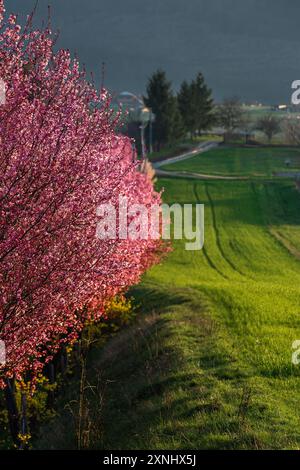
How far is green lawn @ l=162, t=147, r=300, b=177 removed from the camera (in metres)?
98.8

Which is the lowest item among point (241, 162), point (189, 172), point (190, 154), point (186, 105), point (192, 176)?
point (192, 176)

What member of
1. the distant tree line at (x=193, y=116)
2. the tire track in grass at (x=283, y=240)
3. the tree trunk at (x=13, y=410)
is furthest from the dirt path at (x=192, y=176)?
the tree trunk at (x=13, y=410)

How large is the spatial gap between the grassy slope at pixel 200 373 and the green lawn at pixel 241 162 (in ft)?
204

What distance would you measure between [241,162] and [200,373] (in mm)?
94465

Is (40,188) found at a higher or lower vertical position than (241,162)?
higher

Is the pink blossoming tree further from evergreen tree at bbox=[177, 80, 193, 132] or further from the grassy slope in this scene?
evergreen tree at bbox=[177, 80, 193, 132]

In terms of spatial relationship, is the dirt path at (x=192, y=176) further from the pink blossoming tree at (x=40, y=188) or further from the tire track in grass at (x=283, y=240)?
the pink blossoming tree at (x=40, y=188)

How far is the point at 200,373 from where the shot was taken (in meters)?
17.3

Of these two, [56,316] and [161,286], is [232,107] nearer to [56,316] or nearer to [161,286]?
[161,286]

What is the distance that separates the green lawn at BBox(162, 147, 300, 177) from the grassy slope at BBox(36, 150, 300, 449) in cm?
6219

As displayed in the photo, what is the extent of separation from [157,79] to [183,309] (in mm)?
108551

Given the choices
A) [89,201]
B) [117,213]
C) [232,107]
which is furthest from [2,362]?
[232,107]

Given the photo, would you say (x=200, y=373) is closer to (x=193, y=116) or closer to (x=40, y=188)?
(x=40, y=188)

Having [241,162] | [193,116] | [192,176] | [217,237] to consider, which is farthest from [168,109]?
[217,237]
